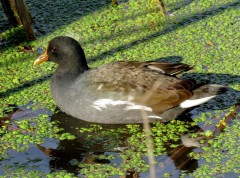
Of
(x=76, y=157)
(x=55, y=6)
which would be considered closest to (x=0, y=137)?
(x=76, y=157)

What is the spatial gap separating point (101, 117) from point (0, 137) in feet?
2.66

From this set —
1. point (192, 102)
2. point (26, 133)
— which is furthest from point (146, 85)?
point (26, 133)

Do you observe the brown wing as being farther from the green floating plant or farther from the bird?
the green floating plant

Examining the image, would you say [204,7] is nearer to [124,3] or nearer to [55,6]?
[124,3]

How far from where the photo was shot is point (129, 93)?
16.4 feet

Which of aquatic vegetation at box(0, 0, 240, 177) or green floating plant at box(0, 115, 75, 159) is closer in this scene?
aquatic vegetation at box(0, 0, 240, 177)

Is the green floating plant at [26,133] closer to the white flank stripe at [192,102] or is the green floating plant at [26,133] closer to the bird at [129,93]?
the bird at [129,93]

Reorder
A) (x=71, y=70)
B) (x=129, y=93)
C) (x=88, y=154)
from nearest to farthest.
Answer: (x=88, y=154) < (x=129, y=93) < (x=71, y=70)

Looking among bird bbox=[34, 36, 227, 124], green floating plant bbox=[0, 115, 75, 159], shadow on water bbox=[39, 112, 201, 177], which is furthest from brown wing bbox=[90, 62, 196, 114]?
green floating plant bbox=[0, 115, 75, 159]

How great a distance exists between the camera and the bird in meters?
5.00

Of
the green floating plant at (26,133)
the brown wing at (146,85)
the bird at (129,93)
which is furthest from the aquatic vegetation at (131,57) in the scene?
the brown wing at (146,85)

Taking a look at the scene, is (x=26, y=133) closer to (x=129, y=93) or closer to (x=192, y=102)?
(x=129, y=93)

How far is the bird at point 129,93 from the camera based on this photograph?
4996mm

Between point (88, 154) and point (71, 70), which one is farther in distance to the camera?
point (71, 70)
